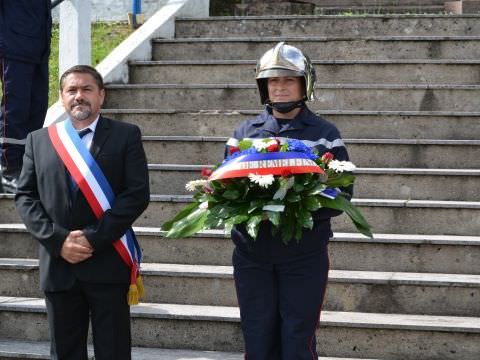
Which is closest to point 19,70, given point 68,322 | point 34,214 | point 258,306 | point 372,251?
point 34,214

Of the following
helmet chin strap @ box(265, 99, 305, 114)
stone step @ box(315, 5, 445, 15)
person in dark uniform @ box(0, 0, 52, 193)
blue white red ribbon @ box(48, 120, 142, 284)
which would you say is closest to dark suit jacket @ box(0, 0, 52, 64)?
person in dark uniform @ box(0, 0, 52, 193)

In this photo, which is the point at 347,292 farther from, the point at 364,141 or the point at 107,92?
the point at 107,92

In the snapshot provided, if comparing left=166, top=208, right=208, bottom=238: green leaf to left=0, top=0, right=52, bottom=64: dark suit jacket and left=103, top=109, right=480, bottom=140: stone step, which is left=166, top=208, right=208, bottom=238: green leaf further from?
left=103, top=109, right=480, bottom=140: stone step

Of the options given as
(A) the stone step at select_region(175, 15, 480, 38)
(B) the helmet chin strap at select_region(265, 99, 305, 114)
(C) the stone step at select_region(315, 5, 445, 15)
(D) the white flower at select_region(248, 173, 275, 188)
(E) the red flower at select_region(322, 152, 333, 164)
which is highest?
(C) the stone step at select_region(315, 5, 445, 15)

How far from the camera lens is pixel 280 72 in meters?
4.39

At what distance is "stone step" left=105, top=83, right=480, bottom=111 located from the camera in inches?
287

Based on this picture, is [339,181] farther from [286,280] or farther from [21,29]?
[21,29]

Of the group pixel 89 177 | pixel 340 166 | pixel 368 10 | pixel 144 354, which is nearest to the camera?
pixel 340 166

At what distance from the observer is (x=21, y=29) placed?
6586 millimetres

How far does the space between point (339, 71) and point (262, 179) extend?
3877 mm

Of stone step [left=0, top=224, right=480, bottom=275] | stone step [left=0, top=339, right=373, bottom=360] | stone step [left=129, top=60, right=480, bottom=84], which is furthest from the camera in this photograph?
stone step [left=129, top=60, right=480, bottom=84]

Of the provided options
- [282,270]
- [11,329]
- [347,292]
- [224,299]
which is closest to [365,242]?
[347,292]

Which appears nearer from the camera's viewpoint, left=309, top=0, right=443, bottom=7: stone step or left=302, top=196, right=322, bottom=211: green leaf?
left=302, top=196, right=322, bottom=211: green leaf

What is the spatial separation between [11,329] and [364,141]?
270 cm
